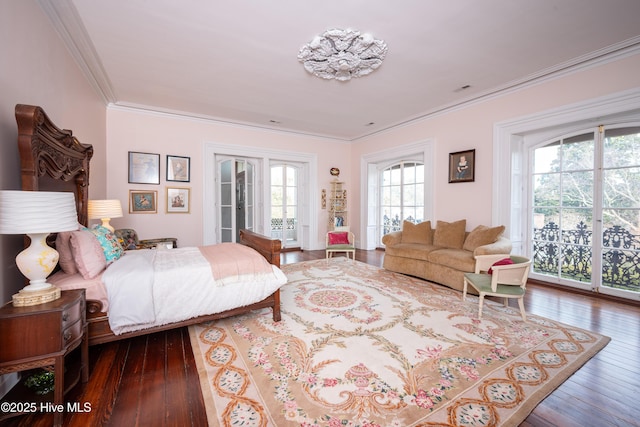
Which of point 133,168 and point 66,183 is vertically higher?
point 133,168

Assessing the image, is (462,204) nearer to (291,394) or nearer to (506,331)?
(506,331)

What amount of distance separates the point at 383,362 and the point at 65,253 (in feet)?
8.39

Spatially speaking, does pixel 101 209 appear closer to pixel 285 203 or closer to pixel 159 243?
pixel 159 243

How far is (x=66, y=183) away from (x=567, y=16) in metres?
5.12

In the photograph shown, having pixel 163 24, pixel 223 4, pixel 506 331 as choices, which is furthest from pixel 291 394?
pixel 163 24

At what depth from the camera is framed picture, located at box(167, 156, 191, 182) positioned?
522 cm

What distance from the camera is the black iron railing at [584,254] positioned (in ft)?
10.9

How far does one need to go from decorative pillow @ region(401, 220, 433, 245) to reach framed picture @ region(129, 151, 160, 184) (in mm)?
4717

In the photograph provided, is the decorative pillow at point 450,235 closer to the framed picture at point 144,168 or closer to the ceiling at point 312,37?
the ceiling at point 312,37

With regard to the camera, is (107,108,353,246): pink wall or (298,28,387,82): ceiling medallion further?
(107,108,353,246): pink wall

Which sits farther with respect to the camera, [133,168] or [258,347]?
[133,168]

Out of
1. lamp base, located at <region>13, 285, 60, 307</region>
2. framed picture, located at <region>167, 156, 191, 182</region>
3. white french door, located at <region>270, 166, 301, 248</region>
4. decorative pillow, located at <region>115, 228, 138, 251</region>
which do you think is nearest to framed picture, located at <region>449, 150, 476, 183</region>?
white french door, located at <region>270, 166, 301, 248</region>

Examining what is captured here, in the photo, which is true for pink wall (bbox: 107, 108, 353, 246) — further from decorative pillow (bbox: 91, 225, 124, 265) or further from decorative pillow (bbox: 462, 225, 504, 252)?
decorative pillow (bbox: 462, 225, 504, 252)

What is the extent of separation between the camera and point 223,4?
242 cm
